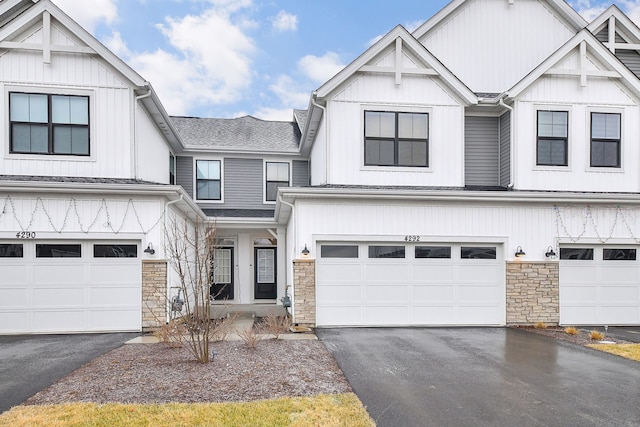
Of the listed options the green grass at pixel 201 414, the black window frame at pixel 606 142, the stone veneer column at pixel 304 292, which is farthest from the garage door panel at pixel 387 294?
the black window frame at pixel 606 142

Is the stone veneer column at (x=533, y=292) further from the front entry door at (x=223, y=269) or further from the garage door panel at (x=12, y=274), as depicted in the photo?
the garage door panel at (x=12, y=274)

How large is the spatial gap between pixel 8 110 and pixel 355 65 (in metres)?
8.70

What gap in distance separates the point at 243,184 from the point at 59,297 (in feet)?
26.4

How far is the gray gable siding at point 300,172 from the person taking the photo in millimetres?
16766

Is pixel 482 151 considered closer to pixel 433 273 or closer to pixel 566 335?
pixel 433 273

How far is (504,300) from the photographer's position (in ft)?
35.6

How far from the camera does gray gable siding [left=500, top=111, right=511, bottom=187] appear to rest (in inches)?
479

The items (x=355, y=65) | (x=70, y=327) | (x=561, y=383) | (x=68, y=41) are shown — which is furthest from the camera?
(x=355, y=65)

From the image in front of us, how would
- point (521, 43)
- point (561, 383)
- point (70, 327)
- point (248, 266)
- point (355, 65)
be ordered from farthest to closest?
point (248, 266)
point (521, 43)
point (355, 65)
point (70, 327)
point (561, 383)

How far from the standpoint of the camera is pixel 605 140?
11984 millimetres

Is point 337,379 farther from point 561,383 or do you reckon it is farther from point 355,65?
point 355,65

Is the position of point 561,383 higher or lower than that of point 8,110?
lower

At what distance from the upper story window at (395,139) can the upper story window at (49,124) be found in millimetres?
7255

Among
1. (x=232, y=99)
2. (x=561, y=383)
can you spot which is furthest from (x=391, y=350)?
(x=232, y=99)
